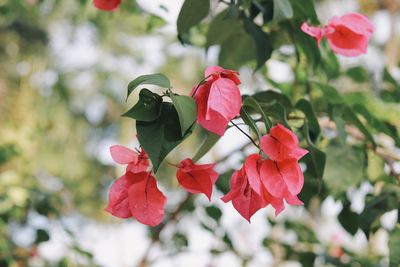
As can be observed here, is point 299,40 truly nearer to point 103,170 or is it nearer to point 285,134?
point 285,134

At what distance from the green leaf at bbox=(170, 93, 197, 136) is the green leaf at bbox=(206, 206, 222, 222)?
0.76 metres

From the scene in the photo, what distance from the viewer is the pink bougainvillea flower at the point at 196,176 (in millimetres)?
534

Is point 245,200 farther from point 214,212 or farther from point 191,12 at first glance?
point 214,212

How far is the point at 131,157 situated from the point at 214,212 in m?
0.70

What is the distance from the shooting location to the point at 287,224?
1359mm

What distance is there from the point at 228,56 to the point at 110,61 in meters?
5.35

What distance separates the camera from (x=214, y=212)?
1.21m

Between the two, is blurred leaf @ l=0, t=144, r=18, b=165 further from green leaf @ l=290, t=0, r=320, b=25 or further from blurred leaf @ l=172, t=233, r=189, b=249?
green leaf @ l=290, t=0, r=320, b=25

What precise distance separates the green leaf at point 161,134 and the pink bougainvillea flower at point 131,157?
0.05 m

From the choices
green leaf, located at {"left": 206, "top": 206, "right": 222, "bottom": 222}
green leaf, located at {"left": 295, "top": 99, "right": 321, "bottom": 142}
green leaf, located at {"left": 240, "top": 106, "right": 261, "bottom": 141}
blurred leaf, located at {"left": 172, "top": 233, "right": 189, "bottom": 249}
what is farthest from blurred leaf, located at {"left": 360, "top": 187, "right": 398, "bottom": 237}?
blurred leaf, located at {"left": 172, "top": 233, "right": 189, "bottom": 249}

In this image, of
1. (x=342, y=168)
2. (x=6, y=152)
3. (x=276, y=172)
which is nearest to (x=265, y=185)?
(x=276, y=172)

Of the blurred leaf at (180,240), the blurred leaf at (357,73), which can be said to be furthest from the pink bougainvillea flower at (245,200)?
the blurred leaf at (180,240)

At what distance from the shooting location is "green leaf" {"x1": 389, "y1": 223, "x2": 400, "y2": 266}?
69 cm

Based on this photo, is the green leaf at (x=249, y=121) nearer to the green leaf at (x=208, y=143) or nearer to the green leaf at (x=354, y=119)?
the green leaf at (x=208, y=143)
